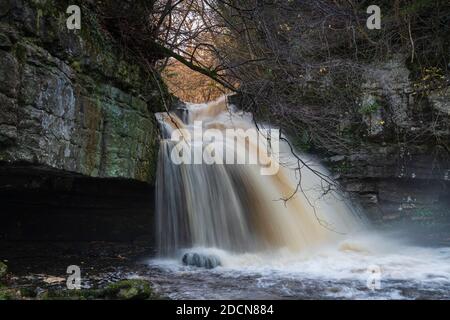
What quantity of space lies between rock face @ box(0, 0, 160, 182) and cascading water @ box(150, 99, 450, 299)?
35.7 inches

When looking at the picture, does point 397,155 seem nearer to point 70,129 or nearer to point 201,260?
point 201,260

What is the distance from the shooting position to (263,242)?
265 inches

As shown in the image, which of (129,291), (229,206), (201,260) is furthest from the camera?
(229,206)

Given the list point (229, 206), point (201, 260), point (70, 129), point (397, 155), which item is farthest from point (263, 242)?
point (70, 129)

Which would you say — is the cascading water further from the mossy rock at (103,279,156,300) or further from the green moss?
the green moss

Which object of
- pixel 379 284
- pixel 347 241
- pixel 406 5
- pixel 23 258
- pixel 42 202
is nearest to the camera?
pixel 379 284

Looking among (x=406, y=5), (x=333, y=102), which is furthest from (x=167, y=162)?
(x=406, y=5)

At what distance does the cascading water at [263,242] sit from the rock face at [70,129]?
0.69 m

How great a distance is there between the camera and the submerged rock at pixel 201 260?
219 inches

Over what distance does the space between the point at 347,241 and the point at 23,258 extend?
16.2 feet

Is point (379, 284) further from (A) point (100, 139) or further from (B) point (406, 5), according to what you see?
(B) point (406, 5)

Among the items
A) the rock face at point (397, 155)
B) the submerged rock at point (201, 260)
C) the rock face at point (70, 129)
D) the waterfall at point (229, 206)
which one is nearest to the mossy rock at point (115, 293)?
the rock face at point (70, 129)

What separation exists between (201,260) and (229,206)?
1268 mm
